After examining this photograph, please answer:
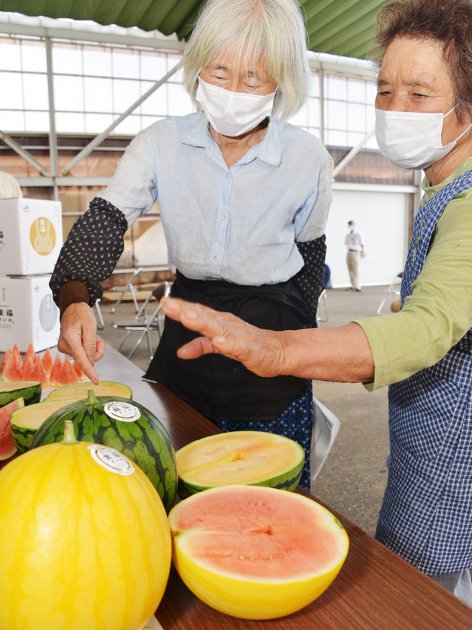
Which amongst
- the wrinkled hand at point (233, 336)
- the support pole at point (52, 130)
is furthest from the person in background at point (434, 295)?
the support pole at point (52, 130)

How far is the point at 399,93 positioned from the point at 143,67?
1351cm

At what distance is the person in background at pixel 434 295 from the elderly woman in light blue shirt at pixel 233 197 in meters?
0.29

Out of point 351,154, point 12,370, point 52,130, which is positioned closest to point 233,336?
point 12,370

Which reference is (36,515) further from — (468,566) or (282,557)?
(468,566)

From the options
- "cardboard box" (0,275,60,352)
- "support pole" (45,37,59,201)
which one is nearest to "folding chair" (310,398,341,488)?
"cardboard box" (0,275,60,352)

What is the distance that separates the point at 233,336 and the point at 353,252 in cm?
1495

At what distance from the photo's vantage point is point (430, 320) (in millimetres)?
917

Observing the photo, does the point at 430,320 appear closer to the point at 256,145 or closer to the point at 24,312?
the point at 256,145

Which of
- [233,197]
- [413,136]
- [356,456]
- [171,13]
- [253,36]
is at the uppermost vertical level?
[171,13]

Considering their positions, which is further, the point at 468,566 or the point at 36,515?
the point at 468,566

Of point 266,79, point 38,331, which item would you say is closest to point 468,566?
point 266,79

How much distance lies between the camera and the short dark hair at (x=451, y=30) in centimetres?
122

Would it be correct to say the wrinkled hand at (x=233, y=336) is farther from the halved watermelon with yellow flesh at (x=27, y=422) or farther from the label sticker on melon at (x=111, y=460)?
the halved watermelon with yellow flesh at (x=27, y=422)

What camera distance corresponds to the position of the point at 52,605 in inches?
24.2
